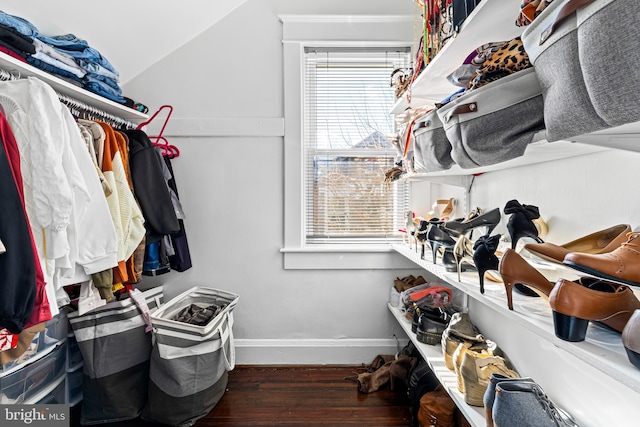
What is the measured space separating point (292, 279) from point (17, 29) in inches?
66.2

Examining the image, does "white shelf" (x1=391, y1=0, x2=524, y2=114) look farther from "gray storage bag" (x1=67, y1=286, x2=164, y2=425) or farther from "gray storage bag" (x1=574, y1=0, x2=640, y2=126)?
"gray storage bag" (x1=67, y1=286, x2=164, y2=425)

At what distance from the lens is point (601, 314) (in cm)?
56

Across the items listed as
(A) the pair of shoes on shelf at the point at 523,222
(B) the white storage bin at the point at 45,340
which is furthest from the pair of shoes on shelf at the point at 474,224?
(B) the white storage bin at the point at 45,340

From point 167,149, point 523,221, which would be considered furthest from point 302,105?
point 523,221

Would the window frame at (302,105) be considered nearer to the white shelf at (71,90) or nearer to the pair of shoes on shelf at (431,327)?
the pair of shoes on shelf at (431,327)

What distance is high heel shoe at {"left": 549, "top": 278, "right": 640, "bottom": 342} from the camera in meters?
0.56

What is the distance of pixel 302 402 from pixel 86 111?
185cm

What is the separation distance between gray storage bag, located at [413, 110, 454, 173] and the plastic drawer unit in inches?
69.8

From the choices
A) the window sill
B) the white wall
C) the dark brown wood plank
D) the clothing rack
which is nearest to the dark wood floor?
the dark brown wood plank

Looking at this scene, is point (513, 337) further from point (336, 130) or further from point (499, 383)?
point (336, 130)

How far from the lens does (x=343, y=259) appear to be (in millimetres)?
1986

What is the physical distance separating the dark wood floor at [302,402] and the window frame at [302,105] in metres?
0.66

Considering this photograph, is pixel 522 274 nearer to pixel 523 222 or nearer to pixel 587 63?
pixel 523 222

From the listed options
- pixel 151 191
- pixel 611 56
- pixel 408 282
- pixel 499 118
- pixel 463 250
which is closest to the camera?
pixel 611 56
